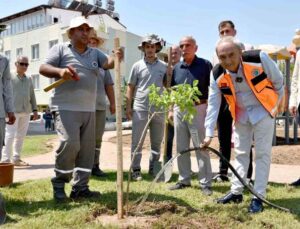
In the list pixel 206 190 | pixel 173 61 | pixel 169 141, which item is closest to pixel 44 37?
pixel 173 61

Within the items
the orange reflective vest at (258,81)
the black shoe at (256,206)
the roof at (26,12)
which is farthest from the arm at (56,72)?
the roof at (26,12)

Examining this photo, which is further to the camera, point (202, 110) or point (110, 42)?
point (110, 42)

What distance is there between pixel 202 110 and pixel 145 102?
4.05 ft

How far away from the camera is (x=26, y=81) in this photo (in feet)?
28.8

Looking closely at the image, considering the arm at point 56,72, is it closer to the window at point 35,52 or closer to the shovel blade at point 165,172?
the shovel blade at point 165,172

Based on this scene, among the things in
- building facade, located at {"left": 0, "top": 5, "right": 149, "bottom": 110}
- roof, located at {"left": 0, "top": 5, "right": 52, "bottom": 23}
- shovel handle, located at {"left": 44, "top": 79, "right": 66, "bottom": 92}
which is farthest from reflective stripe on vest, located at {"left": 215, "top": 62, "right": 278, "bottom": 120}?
roof, located at {"left": 0, "top": 5, "right": 52, "bottom": 23}

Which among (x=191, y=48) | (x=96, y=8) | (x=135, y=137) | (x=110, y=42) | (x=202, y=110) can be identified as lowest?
(x=135, y=137)

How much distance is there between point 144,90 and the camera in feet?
22.7

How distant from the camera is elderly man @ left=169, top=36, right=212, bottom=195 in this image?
5809 mm

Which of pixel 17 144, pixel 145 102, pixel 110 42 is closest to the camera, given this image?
pixel 145 102

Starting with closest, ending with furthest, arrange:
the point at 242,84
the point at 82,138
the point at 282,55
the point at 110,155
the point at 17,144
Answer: the point at 242,84 < the point at 82,138 < the point at 17,144 < the point at 110,155 < the point at 282,55

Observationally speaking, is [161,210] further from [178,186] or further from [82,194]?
[178,186]

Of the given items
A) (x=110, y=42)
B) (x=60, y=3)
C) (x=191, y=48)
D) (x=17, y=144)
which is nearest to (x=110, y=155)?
(x=17, y=144)

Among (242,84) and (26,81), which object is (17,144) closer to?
(26,81)
